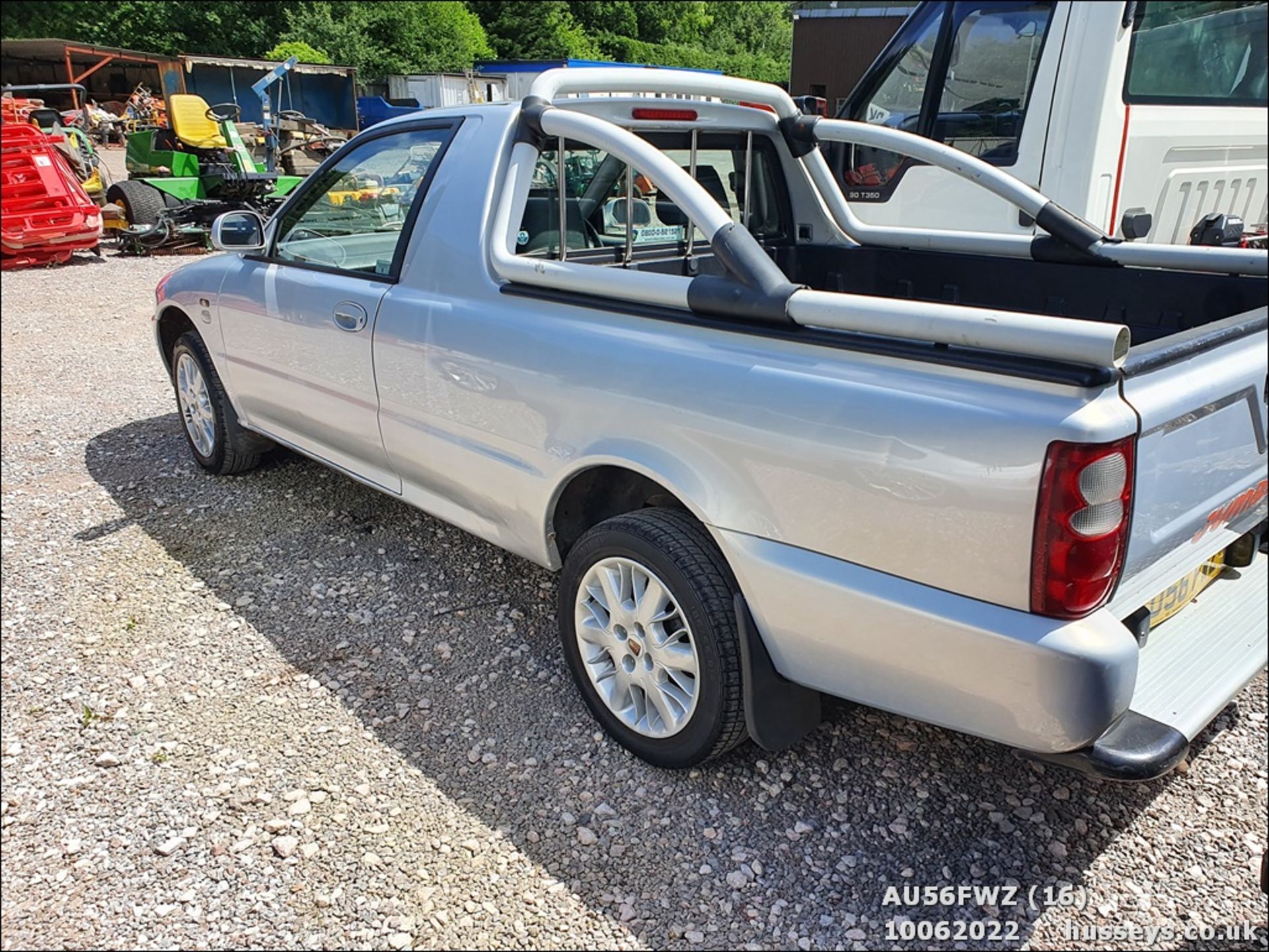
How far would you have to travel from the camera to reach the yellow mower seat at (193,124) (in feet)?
44.8

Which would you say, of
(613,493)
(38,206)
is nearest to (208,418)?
(613,493)

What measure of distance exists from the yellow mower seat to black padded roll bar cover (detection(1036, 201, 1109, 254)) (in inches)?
517

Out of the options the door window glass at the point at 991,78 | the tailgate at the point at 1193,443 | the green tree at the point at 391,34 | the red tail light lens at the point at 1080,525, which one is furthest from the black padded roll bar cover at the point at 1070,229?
the green tree at the point at 391,34

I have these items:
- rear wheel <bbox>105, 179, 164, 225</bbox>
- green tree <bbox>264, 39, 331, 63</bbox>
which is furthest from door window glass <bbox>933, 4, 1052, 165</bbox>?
green tree <bbox>264, 39, 331, 63</bbox>

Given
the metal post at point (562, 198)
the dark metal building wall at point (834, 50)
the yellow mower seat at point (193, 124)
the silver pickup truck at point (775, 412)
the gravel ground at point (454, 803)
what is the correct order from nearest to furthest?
1. the silver pickup truck at point (775, 412)
2. the gravel ground at point (454, 803)
3. the metal post at point (562, 198)
4. the dark metal building wall at point (834, 50)
5. the yellow mower seat at point (193, 124)

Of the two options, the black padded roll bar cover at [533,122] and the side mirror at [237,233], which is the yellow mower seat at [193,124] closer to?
the side mirror at [237,233]

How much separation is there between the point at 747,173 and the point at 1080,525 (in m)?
2.39

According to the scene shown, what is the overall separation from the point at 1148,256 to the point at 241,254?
3.69m

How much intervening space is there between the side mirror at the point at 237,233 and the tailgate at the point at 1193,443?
3450mm

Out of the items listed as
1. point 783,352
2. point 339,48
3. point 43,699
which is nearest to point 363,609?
point 43,699

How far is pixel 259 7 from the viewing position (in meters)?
30.1

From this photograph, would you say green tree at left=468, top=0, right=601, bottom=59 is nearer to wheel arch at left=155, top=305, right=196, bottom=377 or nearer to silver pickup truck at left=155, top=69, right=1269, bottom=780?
wheel arch at left=155, top=305, right=196, bottom=377

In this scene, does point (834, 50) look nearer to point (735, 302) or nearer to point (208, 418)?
point (208, 418)

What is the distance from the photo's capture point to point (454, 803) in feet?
8.43
